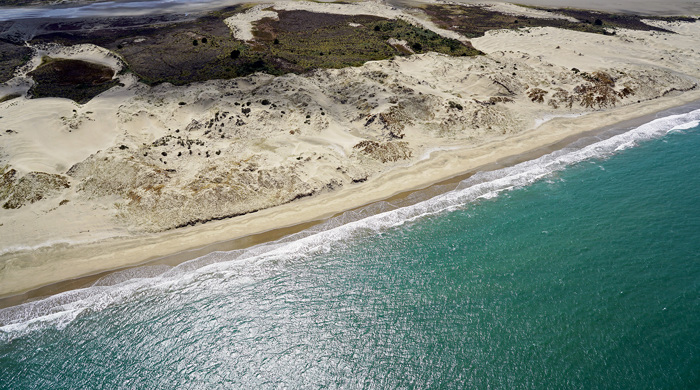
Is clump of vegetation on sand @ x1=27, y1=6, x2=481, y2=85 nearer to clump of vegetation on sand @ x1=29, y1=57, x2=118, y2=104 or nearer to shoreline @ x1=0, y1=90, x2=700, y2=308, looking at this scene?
clump of vegetation on sand @ x1=29, y1=57, x2=118, y2=104

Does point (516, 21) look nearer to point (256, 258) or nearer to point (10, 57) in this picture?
point (256, 258)

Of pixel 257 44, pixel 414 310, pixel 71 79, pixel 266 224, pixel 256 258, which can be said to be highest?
pixel 257 44

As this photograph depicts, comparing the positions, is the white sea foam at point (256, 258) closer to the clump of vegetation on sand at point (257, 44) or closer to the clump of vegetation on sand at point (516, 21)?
the clump of vegetation on sand at point (257, 44)

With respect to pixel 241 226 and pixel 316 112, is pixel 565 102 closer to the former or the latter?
pixel 316 112

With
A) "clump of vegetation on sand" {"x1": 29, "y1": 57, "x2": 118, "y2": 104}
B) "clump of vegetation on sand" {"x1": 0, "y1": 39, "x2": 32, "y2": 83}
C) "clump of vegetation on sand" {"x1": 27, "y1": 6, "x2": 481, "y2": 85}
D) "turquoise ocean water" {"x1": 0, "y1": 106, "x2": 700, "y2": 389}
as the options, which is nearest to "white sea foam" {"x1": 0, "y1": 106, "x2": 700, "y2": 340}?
"turquoise ocean water" {"x1": 0, "y1": 106, "x2": 700, "y2": 389}

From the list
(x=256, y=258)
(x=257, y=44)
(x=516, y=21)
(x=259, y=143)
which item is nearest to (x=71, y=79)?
(x=257, y=44)
